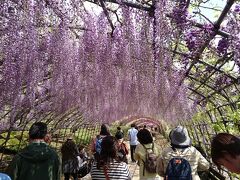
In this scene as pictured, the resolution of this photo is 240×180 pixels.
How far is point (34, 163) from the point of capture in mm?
2844

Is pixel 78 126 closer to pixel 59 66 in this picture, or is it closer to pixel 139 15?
pixel 59 66

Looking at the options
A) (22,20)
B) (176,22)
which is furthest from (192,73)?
(22,20)

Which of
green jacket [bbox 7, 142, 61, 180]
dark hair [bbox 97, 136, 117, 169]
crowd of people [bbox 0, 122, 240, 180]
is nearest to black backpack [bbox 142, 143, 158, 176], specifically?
crowd of people [bbox 0, 122, 240, 180]

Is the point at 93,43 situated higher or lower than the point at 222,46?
higher

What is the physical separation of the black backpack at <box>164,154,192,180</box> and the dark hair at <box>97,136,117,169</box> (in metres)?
0.49

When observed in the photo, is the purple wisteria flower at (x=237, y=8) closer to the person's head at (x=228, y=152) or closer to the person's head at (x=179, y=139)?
the person's head at (x=179, y=139)

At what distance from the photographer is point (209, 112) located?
913 centimetres

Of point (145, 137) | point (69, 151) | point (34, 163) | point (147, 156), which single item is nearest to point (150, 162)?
point (147, 156)

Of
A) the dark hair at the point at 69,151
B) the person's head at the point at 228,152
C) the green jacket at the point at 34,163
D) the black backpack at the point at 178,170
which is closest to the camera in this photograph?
the person's head at the point at 228,152

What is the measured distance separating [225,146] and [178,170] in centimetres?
180

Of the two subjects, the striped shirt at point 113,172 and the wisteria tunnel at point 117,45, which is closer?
the striped shirt at point 113,172

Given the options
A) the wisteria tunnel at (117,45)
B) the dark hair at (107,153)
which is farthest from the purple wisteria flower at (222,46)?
the dark hair at (107,153)

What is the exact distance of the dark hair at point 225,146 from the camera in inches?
51.4

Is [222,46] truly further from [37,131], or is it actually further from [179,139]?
[37,131]
